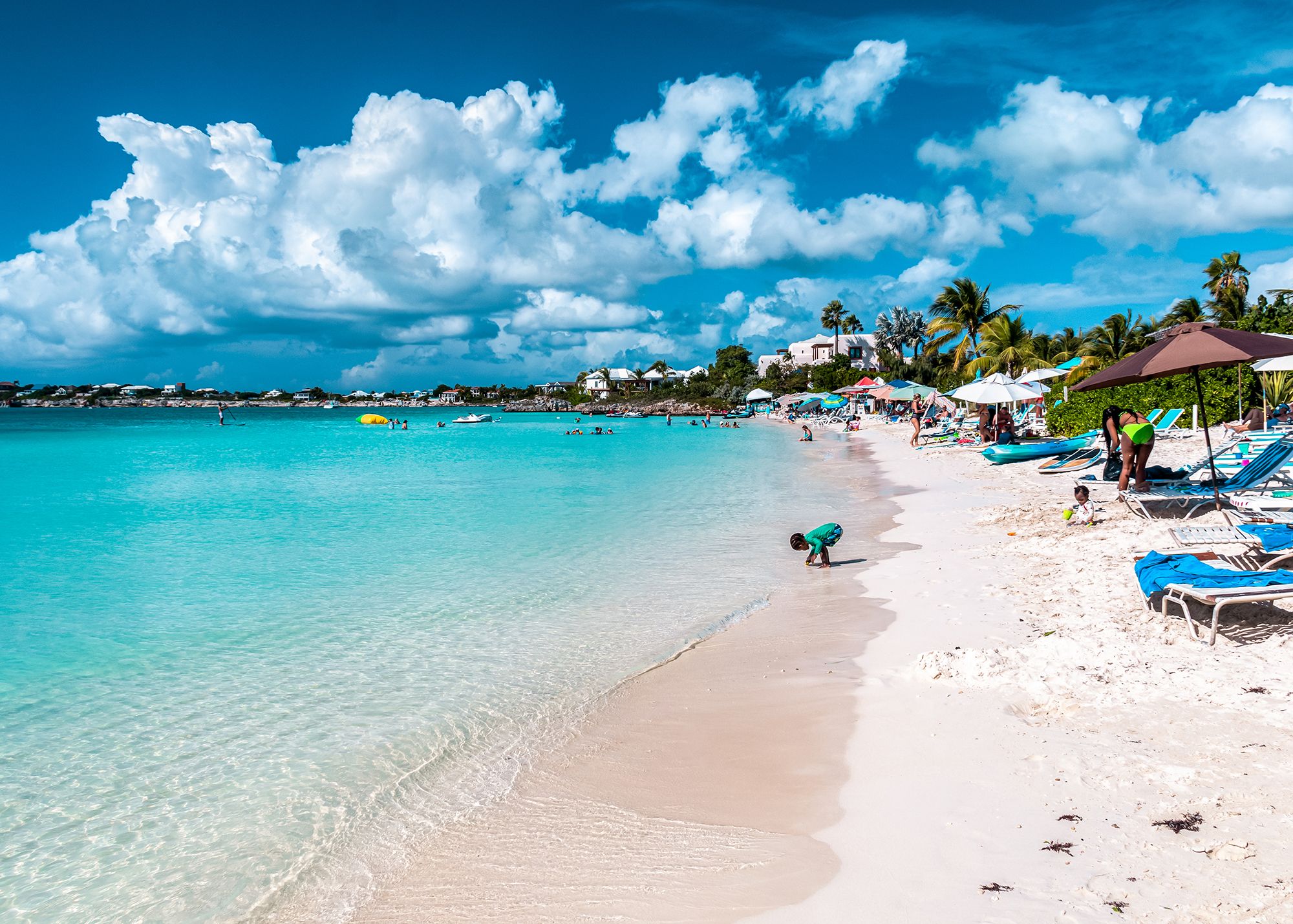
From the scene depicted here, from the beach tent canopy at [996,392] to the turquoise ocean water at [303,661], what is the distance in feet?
19.5

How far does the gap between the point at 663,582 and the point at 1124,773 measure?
7.42 m

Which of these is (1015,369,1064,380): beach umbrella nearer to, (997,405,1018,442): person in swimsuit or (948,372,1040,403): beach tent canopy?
(997,405,1018,442): person in swimsuit

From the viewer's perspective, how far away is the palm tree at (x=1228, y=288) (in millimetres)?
43219

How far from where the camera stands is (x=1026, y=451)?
70.8 ft

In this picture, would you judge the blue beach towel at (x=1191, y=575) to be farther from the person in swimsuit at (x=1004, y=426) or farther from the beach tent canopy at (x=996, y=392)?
the person in swimsuit at (x=1004, y=426)

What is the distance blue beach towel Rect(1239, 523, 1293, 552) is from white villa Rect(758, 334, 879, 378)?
8584 cm

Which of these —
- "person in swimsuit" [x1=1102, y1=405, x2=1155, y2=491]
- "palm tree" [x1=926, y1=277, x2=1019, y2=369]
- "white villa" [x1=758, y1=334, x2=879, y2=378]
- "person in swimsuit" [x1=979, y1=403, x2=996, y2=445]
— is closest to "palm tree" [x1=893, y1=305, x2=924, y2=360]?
"white villa" [x1=758, y1=334, x2=879, y2=378]

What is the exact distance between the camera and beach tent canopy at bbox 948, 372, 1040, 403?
2262cm

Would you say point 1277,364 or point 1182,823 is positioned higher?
point 1277,364

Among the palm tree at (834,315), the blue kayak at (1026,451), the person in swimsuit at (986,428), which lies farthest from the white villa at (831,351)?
the blue kayak at (1026,451)

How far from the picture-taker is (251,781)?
555 cm

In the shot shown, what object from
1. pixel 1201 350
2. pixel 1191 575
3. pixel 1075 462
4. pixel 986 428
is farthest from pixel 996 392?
pixel 1191 575

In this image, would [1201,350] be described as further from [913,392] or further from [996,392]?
[913,392]

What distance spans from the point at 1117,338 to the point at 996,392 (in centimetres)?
2258
